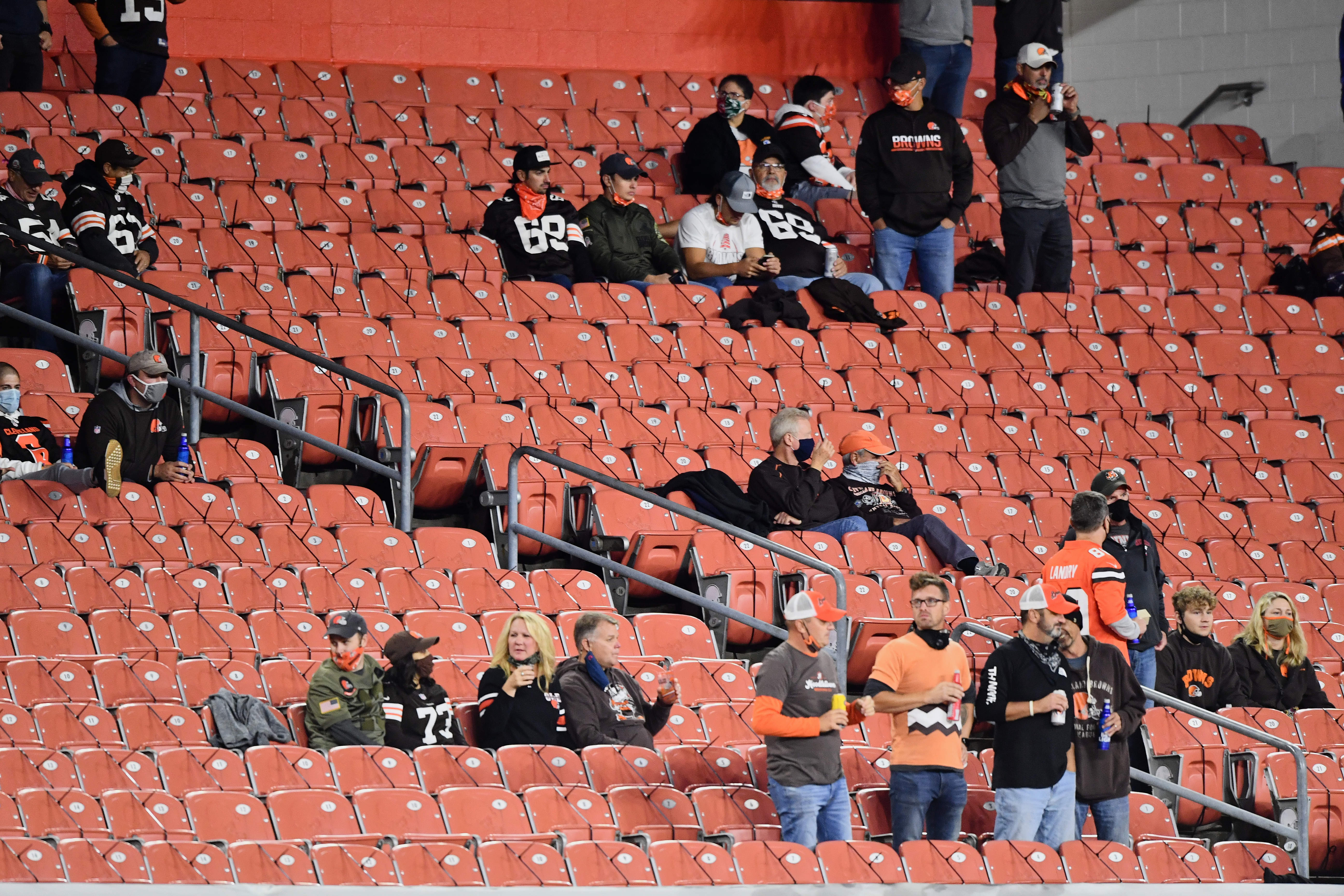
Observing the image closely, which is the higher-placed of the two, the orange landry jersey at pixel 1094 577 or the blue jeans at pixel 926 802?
the orange landry jersey at pixel 1094 577

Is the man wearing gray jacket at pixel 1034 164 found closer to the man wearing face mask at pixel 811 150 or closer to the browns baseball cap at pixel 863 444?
the man wearing face mask at pixel 811 150

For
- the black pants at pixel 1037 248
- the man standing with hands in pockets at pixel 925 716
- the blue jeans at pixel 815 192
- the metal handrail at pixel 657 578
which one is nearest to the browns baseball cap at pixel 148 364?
the metal handrail at pixel 657 578

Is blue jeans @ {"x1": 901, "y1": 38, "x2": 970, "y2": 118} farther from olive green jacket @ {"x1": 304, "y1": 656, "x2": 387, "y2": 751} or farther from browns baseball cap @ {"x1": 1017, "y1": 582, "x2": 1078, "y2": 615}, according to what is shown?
olive green jacket @ {"x1": 304, "y1": 656, "x2": 387, "y2": 751}

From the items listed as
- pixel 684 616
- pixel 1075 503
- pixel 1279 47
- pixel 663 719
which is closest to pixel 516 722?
pixel 663 719

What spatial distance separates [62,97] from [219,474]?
3405 mm

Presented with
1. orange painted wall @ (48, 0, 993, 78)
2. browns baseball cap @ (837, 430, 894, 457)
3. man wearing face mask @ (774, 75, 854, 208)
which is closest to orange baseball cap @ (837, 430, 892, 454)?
browns baseball cap @ (837, 430, 894, 457)

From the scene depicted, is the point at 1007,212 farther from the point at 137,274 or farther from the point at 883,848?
the point at 883,848

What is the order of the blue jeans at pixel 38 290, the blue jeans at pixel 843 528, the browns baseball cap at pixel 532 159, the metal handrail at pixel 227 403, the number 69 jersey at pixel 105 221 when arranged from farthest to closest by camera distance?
1. the browns baseball cap at pixel 532 159
2. the number 69 jersey at pixel 105 221
3. the blue jeans at pixel 38 290
4. the blue jeans at pixel 843 528
5. the metal handrail at pixel 227 403

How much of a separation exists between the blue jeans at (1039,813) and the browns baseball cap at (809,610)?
780 mm

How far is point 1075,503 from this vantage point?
6398 mm

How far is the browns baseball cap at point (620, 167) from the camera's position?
951 cm

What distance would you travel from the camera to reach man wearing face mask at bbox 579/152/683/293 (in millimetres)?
9555

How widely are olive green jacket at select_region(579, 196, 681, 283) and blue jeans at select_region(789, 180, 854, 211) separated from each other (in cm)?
112

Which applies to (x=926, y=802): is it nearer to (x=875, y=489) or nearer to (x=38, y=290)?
(x=875, y=489)
